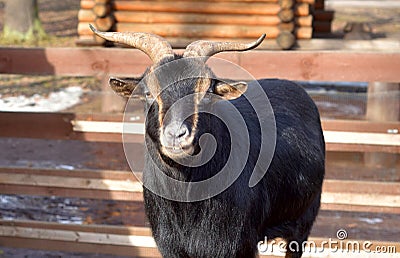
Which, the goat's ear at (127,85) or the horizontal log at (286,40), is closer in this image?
the goat's ear at (127,85)


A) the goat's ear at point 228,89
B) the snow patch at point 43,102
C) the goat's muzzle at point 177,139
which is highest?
the goat's ear at point 228,89

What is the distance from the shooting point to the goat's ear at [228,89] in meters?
3.89

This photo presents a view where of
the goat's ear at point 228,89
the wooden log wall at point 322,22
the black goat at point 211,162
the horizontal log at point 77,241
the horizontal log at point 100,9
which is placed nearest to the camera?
the black goat at point 211,162

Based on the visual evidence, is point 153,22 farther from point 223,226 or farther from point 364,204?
point 223,226

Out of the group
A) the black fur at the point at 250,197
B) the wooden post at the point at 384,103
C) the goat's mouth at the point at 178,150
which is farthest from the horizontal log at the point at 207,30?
the goat's mouth at the point at 178,150

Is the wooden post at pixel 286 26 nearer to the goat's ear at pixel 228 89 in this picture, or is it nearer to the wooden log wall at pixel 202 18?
the wooden log wall at pixel 202 18

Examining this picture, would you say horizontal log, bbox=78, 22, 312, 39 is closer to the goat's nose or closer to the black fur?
the black fur

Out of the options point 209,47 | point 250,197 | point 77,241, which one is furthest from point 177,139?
point 77,241

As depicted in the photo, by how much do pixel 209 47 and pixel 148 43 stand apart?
14.0 inches

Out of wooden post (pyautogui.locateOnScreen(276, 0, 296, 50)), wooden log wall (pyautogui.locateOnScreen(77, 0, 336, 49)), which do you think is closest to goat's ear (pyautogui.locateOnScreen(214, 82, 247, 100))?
wooden post (pyautogui.locateOnScreen(276, 0, 296, 50))

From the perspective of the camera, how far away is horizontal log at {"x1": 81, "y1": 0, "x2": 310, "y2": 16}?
10469 millimetres

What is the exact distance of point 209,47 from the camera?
158 inches

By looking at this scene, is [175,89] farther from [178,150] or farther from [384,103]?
[384,103]

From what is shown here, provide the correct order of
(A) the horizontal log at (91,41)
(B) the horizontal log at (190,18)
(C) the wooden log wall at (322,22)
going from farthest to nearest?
(C) the wooden log wall at (322,22) < (B) the horizontal log at (190,18) < (A) the horizontal log at (91,41)
